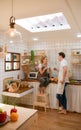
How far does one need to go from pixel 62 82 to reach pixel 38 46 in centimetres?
176

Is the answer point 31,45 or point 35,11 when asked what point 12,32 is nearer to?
point 35,11

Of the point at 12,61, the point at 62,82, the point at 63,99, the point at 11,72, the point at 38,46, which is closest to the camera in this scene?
the point at 62,82

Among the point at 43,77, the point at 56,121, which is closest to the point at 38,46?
the point at 43,77

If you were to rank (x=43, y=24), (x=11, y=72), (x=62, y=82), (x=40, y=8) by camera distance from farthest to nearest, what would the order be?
(x=11, y=72) < (x=62, y=82) < (x=43, y=24) < (x=40, y=8)

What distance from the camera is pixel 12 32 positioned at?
1.56 meters

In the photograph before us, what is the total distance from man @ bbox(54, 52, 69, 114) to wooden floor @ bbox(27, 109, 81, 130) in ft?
0.81

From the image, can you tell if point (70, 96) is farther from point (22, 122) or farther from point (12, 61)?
point (22, 122)

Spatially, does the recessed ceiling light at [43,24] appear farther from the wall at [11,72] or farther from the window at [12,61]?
the window at [12,61]

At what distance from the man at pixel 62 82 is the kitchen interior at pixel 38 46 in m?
0.18

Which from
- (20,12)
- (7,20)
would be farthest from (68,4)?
(7,20)

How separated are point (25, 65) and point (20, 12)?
260 centimetres

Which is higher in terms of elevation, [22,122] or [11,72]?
[11,72]

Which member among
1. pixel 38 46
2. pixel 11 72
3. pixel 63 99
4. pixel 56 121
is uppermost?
pixel 38 46

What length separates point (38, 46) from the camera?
15.1 ft
